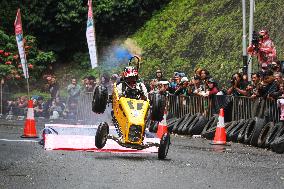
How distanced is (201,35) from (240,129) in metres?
17.5

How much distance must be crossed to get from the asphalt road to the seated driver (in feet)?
3.77

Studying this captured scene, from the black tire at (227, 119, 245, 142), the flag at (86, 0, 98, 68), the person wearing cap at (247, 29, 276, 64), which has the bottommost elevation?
the black tire at (227, 119, 245, 142)

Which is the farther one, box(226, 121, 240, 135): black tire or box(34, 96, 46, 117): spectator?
box(34, 96, 46, 117): spectator

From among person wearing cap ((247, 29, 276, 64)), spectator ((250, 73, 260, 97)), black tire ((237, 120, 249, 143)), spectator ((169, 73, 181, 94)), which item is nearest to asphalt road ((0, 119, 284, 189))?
black tire ((237, 120, 249, 143))

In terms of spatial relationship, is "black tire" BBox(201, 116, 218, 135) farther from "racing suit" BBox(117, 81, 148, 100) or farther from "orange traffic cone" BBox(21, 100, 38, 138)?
"racing suit" BBox(117, 81, 148, 100)

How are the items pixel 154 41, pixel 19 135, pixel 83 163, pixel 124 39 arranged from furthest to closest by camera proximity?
1. pixel 124 39
2. pixel 154 41
3. pixel 19 135
4. pixel 83 163

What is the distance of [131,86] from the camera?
17797 millimetres

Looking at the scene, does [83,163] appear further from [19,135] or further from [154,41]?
[154,41]

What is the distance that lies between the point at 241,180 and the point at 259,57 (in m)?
12.4

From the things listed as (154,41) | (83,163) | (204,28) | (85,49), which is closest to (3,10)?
(85,49)

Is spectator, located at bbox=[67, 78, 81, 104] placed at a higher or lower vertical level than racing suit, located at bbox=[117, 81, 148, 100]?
higher

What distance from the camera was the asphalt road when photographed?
12094mm

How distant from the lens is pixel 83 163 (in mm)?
14789

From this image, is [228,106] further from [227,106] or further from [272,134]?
[272,134]
